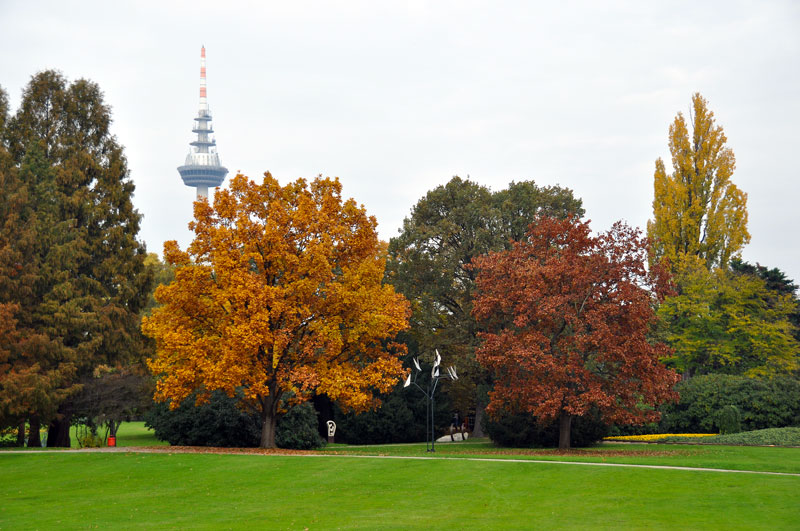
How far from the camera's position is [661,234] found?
184 feet

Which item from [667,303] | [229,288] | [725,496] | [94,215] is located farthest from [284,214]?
[667,303]

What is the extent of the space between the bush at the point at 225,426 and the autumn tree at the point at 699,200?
28508 mm

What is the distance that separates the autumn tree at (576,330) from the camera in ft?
99.0

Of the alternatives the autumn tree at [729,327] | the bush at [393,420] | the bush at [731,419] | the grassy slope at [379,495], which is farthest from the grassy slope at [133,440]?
the autumn tree at [729,327]

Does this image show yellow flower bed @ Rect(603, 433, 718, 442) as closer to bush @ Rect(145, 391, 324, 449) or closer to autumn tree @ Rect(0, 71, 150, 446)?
bush @ Rect(145, 391, 324, 449)

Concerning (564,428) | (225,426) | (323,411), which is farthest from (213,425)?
(564,428)

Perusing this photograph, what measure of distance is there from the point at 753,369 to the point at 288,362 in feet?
85.5

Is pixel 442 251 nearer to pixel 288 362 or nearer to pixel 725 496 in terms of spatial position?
pixel 288 362

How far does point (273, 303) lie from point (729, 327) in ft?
90.0

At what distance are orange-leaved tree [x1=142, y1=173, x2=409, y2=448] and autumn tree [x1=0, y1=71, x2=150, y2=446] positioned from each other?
6022mm

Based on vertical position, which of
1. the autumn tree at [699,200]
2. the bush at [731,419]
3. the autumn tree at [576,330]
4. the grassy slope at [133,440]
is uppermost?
the autumn tree at [699,200]

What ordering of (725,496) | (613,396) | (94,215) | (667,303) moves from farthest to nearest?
(667,303) → (94,215) → (613,396) → (725,496)

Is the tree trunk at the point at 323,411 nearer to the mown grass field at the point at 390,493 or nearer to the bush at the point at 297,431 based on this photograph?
the bush at the point at 297,431

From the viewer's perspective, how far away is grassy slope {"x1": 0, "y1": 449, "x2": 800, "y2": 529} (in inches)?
680
